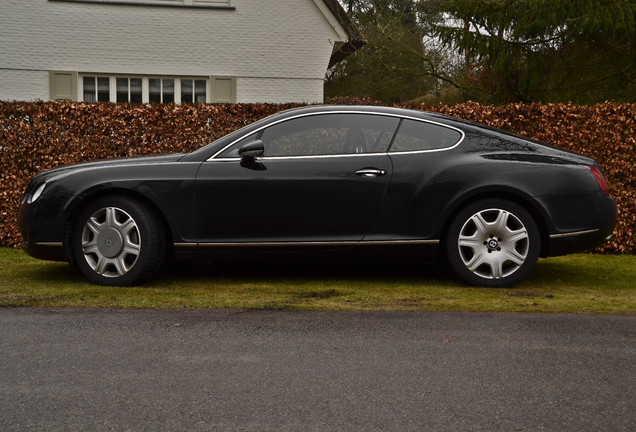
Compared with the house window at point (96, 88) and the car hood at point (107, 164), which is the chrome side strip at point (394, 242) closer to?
the car hood at point (107, 164)

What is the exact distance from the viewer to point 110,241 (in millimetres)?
6902

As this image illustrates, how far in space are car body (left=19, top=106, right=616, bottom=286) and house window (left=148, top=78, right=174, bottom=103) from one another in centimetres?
1052

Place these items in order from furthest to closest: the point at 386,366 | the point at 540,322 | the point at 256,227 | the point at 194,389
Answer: the point at 256,227
the point at 540,322
the point at 386,366
the point at 194,389

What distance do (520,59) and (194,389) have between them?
14.3m

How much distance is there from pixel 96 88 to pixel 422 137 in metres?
11.7

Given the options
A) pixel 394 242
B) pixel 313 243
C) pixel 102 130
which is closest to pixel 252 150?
pixel 313 243

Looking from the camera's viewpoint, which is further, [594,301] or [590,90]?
[590,90]

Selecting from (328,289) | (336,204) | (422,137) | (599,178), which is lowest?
(328,289)

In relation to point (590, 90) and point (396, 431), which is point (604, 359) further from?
point (590, 90)

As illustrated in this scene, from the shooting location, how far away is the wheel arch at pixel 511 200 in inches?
269

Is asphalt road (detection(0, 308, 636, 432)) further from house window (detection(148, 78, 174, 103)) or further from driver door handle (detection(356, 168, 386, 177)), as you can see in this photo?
house window (detection(148, 78, 174, 103))

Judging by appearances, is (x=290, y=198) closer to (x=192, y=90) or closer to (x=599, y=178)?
(x=599, y=178)

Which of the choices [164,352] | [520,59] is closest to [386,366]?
[164,352]

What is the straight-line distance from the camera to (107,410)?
3699 mm
